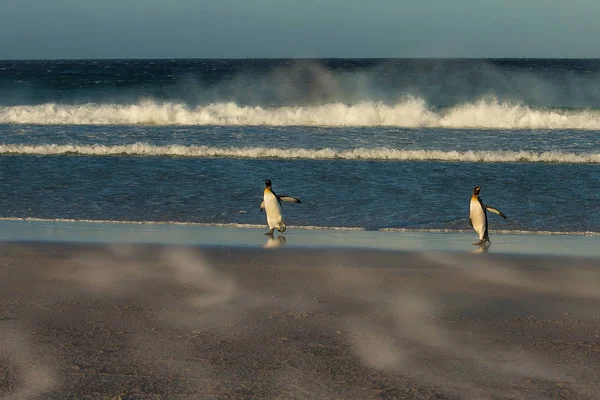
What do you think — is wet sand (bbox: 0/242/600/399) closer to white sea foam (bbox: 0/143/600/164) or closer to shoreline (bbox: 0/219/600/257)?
shoreline (bbox: 0/219/600/257)

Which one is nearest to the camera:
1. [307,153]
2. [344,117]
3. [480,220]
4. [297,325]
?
[297,325]

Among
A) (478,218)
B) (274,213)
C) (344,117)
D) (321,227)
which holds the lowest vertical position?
(321,227)

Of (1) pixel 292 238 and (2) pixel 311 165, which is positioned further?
(2) pixel 311 165

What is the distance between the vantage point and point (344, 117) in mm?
30031

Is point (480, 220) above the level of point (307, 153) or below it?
above

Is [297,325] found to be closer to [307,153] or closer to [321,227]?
[321,227]

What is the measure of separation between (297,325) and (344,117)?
24.2m

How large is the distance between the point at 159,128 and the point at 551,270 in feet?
61.6

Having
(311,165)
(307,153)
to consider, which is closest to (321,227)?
(311,165)

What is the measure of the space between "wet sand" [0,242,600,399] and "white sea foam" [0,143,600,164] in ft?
31.9

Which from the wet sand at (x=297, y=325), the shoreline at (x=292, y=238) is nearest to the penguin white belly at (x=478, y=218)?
the shoreline at (x=292, y=238)

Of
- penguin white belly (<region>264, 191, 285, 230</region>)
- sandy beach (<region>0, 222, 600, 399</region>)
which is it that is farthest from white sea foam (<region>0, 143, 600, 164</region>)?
sandy beach (<region>0, 222, 600, 399</region>)

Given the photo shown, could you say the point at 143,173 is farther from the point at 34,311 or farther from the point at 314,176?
the point at 34,311

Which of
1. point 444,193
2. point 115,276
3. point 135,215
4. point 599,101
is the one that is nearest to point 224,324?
point 115,276
